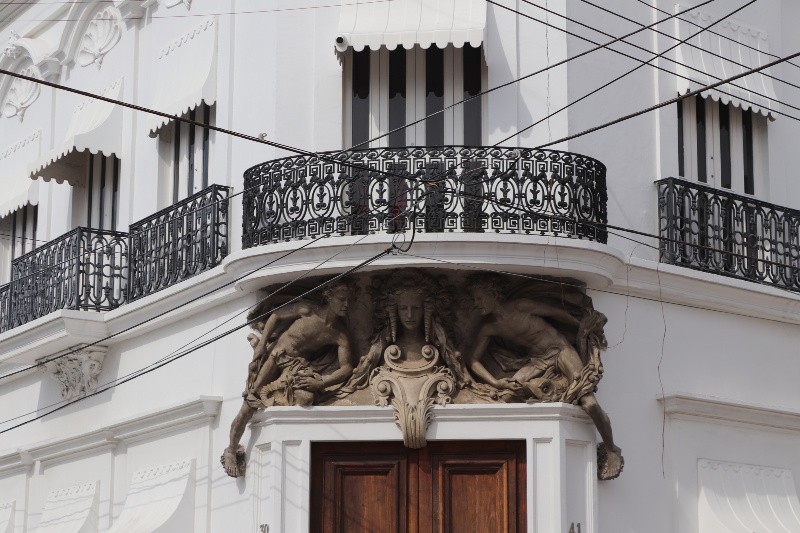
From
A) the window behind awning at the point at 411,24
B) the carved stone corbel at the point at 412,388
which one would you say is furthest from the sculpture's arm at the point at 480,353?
the window behind awning at the point at 411,24

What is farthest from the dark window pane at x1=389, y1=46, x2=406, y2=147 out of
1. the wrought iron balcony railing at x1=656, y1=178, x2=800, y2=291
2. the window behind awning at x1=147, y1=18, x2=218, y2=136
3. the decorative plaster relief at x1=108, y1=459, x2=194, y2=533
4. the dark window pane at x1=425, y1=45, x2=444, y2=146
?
the decorative plaster relief at x1=108, y1=459, x2=194, y2=533

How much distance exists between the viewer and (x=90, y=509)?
62.3 ft

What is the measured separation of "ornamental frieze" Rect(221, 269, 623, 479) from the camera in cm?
1623

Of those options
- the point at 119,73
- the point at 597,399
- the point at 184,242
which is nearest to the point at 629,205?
the point at 597,399

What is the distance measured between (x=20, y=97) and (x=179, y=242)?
5954 mm

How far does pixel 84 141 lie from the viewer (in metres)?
19.9

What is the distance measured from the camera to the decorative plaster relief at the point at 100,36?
20.7 m

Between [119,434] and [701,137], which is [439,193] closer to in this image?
[701,137]

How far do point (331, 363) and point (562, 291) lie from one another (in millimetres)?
2332

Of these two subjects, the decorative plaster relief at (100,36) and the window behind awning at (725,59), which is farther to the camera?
the decorative plaster relief at (100,36)

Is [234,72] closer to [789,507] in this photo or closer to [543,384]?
[543,384]

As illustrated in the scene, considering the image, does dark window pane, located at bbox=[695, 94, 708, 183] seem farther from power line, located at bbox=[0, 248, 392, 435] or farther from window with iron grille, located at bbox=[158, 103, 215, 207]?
window with iron grille, located at bbox=[158, 103, 215, 207]

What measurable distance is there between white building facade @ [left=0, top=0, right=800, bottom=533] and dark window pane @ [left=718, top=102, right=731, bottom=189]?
0.12 feet

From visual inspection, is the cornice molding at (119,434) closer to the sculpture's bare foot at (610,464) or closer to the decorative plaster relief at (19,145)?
the sculpture's bare foot at (610,464)
